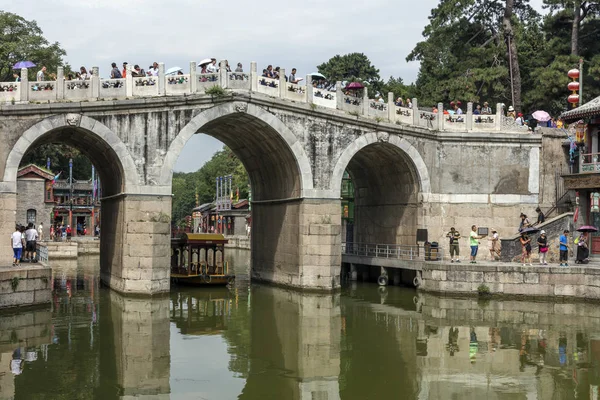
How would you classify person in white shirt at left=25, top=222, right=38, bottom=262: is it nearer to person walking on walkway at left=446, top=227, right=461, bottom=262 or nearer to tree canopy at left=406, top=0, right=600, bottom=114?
person walking on walkway at left=446, top=227, right=461, bottom=262

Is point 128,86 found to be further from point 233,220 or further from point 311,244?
point 233,220

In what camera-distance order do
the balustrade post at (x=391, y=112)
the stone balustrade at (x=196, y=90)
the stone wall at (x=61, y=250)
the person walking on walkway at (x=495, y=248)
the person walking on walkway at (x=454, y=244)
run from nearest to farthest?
the stone balustrade at (x=196, y=90) < the person walking on walkway at (x=454, y=244) < the person walking on walkway at (x=495, y=248) < the balustrade post at (x=391, y=112) < the stone wall at (x=61, y=250)

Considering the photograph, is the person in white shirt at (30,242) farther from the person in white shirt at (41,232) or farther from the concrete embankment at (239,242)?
the concrete embankment at (239,242)

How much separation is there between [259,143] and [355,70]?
3556cm

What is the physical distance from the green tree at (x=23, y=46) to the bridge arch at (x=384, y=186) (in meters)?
25.6

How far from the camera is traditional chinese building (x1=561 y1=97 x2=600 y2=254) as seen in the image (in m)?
27.1

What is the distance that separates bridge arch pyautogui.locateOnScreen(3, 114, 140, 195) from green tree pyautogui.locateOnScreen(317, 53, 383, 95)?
3882cm

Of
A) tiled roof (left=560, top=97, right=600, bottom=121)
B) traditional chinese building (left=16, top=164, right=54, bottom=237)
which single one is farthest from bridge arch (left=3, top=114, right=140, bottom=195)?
traditional chinese building (left=16, top=164, right=54, bottom=237)

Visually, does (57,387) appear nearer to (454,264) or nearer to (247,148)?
(454,264)

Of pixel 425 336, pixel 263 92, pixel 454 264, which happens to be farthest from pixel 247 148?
pixel 425 336

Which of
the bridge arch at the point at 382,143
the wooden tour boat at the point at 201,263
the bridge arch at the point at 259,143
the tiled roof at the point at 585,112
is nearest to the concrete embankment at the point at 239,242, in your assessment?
the bridge arch at the point at 259,143

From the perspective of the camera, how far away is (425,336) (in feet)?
60.8

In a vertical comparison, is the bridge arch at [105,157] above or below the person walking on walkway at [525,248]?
above

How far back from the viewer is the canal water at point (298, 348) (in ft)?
43.2
